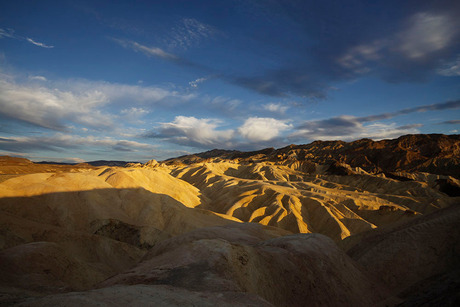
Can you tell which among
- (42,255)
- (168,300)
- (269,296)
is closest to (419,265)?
(269,296)

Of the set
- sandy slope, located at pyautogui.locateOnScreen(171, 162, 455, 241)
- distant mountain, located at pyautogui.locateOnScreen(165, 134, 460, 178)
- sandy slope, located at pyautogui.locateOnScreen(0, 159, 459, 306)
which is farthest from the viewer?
distant mountain, located at pyautogui.locateOnScreen(165, 134, 460, 178)

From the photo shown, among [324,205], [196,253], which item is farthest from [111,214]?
[324,205]

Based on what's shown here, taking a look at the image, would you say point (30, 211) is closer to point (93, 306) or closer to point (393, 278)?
point (93, 306)

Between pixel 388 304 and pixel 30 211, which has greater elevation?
pixel 30 211

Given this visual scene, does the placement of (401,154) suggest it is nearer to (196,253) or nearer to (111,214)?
(111,214)

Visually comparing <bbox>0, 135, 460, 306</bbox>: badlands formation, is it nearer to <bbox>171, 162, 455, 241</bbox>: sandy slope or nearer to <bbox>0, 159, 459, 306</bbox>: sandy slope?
<bbox>0, 159, 459, 306</bbox>: sandy slope

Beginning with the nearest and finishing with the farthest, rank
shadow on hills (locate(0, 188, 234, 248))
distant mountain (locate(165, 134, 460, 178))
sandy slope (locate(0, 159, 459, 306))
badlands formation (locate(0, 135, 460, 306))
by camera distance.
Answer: badlands formation (locate(0, 135, 460, 306)) → sandy slope (locate(0, 159, 459, 306)) → shadow on hills (locate(0, 188, 234, 248)) → distant mountain (locate(165, 134, 460, 178))

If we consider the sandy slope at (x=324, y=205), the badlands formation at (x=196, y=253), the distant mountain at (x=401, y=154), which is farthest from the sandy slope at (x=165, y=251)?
the distant mountain at (x=401, y=154)

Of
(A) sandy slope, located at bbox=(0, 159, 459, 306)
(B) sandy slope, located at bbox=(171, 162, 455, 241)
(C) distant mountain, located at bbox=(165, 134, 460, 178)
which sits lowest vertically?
(B) sandy slope, located at bbox=(171, 162, 455, 241)

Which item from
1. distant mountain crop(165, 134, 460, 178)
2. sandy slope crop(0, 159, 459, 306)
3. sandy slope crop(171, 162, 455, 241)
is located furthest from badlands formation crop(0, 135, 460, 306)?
distant mountain crop(165, 134, 460, 178)

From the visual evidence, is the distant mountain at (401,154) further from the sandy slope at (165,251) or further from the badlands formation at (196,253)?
the badlands formation at (196,253)

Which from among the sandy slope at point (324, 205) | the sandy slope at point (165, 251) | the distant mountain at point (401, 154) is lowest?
the sandy slope at point (324, 205)
